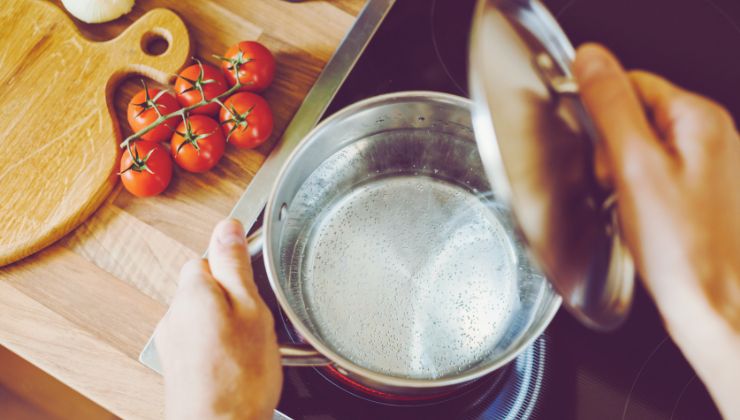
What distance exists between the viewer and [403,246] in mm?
661

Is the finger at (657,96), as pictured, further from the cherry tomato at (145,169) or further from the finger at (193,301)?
the cherry tomato at (145,169)

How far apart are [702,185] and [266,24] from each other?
1.64 ft

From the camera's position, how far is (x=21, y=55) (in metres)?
0.67

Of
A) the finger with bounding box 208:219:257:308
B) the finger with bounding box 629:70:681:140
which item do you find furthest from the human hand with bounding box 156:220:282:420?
the finger with bounding box 629:70:681:140

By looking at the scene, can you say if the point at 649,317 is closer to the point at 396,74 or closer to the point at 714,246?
the point at 714,246

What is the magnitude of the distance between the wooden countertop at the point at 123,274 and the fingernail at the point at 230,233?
15 cm

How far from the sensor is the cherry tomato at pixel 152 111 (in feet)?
2.06

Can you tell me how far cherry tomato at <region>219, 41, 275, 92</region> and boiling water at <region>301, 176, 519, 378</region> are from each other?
0.17m

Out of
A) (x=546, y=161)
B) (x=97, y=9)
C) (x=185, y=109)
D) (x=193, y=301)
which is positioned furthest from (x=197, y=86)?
(x=546, y=161)

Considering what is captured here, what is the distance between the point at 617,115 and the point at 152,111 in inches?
18.6

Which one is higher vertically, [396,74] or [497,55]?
[497,55]

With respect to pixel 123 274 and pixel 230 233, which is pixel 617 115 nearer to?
pixel 230 233

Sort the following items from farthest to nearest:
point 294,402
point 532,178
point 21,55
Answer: point 21,55 < point 294,402 < point 532,178

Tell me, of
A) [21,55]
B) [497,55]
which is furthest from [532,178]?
[21,55]
